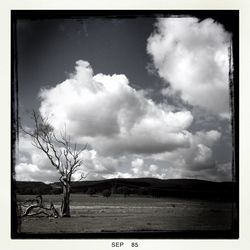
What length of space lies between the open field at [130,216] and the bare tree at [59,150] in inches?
2.7

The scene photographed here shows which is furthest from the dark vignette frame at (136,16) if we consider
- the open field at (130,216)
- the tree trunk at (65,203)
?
the tree trunk at (65,203)

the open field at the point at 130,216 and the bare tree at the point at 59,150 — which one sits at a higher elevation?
the bare tree at the point at 59,150

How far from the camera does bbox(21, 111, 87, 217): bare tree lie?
277 centimetres

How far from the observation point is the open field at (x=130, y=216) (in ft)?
9.02

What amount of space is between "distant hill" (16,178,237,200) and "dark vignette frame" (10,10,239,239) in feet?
0.23

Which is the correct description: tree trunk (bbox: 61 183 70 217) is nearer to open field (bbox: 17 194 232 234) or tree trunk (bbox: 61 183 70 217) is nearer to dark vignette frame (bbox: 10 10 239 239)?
open field (bbox: 17 194 232 234)

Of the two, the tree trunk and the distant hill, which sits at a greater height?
the distant hill

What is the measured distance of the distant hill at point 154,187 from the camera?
9.05 feet

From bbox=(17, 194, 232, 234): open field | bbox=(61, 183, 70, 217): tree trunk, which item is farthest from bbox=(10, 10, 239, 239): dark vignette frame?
bbox=(61, 183, 70, 217): tree trunk

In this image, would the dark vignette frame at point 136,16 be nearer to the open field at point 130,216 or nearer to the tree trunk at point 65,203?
the open field at point 130,216

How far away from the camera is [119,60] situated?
2.79 metres
